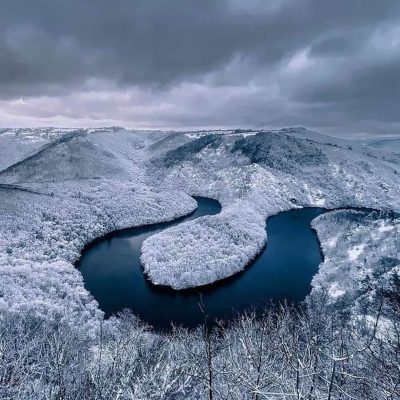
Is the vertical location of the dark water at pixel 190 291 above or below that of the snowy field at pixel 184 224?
below

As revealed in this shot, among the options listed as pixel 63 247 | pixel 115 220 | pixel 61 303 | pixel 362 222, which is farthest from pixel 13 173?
pixel 362 222

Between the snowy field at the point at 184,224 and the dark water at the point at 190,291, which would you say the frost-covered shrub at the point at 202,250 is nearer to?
the snowy field at the point at 184,224

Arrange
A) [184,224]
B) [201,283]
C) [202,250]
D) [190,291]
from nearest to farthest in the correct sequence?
[190,291]
[201,283]
[202,250]
[184,224]

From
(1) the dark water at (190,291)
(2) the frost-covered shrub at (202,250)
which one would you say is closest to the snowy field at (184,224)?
(2) the frost-covered shrub at (202,250)

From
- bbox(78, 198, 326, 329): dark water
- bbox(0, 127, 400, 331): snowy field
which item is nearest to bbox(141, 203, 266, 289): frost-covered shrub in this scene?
bbox(0, 127, 400, 331): snowy field

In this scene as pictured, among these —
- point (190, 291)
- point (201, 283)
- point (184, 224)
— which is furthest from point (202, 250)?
point (184, 224)

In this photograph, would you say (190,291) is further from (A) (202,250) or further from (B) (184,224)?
(B) (184,224)
